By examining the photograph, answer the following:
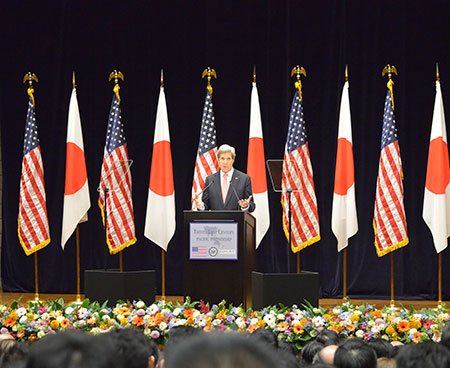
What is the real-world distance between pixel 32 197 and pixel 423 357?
7.96 m

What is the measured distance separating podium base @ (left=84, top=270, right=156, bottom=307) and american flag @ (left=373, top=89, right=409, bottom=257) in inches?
125

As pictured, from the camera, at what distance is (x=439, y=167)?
872cm

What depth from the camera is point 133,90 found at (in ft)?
35.1

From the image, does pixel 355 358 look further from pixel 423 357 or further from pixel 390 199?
pixel 390 199

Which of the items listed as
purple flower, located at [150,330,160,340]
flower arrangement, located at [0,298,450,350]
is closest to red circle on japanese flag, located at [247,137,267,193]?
flower arrangement, located at [0,298,450,350]

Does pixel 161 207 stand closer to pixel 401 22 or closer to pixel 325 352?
pixel 401 22

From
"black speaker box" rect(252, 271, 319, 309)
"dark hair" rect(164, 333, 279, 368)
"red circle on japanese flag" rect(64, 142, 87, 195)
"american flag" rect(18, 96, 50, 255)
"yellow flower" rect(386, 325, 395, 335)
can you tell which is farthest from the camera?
"red circle on japanese flag" rect(64, 142, 87, 195)

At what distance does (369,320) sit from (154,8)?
7.09 metres

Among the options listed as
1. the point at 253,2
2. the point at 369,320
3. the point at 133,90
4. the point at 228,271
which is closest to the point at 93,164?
the point at 133,90

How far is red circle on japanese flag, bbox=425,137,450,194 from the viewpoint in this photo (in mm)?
8711

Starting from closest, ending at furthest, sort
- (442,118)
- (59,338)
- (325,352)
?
(59,338), (325,352), (442,118)

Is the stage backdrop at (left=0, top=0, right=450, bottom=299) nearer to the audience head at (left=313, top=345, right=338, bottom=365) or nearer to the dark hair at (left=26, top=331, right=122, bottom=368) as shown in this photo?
the audience head at (left=313, top=345, right=338, bottom=365)

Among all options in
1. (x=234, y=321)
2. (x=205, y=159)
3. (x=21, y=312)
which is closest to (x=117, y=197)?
(x=205, y=159)

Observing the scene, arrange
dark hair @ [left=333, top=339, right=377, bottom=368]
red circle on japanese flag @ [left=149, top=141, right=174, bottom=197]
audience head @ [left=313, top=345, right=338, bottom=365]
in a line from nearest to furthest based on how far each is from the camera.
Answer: dark hair @ [left=333, top=339, right=377, bottom=368] < audience head @ [left=313, top=345, right=338, bottom=365] < red circle on japanese flag @ [left=149, top=141, right=174, bottom=197]
